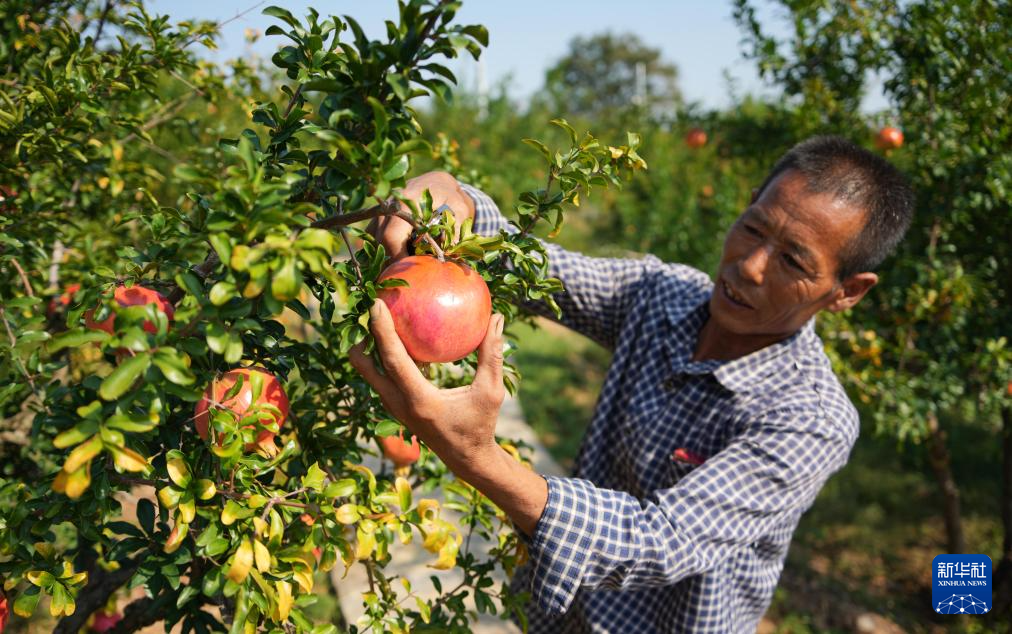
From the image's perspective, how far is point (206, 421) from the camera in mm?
938

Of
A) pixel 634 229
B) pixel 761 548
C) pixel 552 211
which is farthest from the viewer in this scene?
pixel 634 229

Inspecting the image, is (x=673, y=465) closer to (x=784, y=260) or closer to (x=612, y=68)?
(x=784, y=260)

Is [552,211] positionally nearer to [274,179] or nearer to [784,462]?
[274,179]

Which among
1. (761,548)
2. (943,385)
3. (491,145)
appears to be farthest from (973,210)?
(491,145)

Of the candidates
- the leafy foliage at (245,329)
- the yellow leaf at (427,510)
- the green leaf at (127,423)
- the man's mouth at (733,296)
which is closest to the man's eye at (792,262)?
the man's mouth at (733,296)

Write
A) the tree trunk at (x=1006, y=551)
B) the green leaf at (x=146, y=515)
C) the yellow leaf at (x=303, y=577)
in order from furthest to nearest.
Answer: the tree trunk at (x=1006, y=551) < the green leaf at (x=146, y=515) < the yellow leaf at (x=303, y=577)

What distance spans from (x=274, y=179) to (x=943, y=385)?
2730 millimetres

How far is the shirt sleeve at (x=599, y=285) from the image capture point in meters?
1.81

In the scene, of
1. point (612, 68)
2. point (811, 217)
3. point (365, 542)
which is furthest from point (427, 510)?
point (612, 68)

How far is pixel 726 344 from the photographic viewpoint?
1.73m

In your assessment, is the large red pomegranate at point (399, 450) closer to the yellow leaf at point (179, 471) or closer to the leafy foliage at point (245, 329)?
the leafy foliage at point (245, 329)

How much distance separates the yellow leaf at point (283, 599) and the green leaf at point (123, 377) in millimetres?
348

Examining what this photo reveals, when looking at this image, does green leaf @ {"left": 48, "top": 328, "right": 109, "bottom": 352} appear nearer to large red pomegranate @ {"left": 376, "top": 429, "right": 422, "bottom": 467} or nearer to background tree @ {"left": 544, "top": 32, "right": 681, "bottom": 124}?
large red pomegranate @ {"left": 376, "top": 429, "right": 422, "bottom": 467}

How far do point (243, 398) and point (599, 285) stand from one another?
1116 millimetres
